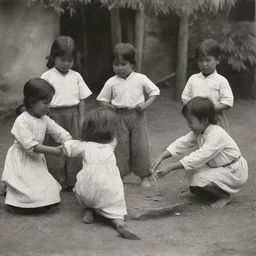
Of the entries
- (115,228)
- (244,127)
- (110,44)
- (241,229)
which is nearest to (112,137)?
(115,228)

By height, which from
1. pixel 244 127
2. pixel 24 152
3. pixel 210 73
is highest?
pixel 210 73

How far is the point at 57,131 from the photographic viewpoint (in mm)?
4918

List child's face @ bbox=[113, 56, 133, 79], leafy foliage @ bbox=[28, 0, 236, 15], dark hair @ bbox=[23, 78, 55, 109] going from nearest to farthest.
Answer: dark hair @ bbox=[23, 78, 55, 109] < child's face @ bbox=[113, 56, 133, 79] < leafy foliage @ bbox=[28, 0, 236, 15]

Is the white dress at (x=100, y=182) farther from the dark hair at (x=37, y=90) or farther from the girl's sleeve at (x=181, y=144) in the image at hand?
the girl's sleeve at (x=181, y=144)

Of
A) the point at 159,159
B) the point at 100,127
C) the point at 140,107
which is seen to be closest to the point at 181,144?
the point at 159,159

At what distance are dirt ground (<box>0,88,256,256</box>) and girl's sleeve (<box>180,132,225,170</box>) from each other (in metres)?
0.38

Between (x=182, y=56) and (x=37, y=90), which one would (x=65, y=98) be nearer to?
(x=37, y=90)

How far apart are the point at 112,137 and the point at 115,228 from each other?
70 cm

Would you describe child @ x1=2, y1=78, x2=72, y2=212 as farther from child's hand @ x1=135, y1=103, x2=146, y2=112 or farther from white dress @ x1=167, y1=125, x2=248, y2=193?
white dress @ x1=167, y1=125, x2=248, y2=193

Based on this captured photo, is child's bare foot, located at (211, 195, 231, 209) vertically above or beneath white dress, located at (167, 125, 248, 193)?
beneath

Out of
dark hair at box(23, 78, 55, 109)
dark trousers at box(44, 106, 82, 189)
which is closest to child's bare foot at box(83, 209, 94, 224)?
dark trousers at box(44, 106, 82, 189)

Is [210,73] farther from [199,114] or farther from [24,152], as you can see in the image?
[24,152]

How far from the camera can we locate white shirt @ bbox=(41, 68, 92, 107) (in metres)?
5.24

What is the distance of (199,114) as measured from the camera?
491cm
